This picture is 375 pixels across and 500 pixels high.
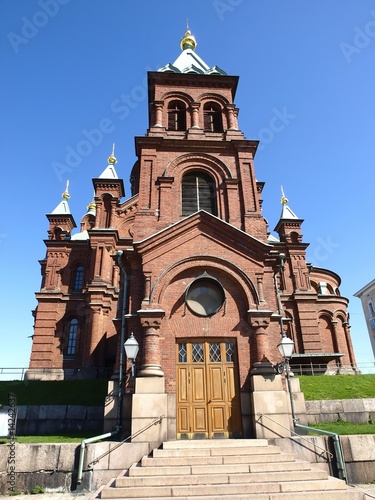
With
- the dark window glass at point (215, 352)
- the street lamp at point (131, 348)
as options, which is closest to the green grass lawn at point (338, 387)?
the dark window glass at point (215, 352)

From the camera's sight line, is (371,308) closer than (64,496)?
No

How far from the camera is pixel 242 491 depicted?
24.6ft

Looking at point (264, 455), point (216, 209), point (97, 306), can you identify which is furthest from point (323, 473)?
point (97, 306)

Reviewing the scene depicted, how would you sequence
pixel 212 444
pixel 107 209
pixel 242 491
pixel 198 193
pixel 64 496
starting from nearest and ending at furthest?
pixel 242 491 < pixel 64 496 < pixel 212 444 < pixel 198 193 < pixel 107 209

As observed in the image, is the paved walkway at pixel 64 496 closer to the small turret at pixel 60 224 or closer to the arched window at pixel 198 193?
the arched window at pixel 198 193

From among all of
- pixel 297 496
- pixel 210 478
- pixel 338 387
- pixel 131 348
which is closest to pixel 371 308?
pixel 338 387

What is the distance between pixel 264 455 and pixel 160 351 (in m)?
4.26

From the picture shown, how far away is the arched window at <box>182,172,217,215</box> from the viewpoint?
1541 centimetres

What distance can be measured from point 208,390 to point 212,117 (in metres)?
13.8

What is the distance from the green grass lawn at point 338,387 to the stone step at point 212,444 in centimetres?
596

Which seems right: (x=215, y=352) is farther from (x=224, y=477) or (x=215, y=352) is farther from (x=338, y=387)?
(x=338, y=387)

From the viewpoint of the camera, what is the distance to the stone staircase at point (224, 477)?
7.39 metres

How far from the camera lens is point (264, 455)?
9117mm

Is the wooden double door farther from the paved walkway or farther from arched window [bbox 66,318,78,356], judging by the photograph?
arched window [bbox 66,318,78,356]
